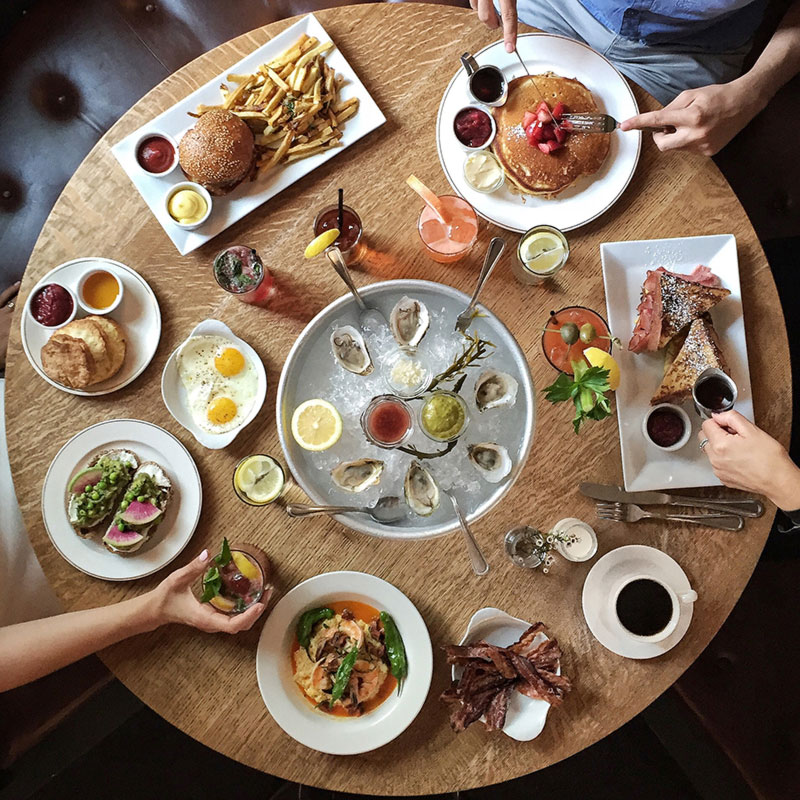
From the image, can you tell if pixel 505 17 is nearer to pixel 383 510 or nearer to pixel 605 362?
pixel 605 362

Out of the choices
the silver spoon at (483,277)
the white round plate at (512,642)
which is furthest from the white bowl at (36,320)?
the white round plate at (512,642)

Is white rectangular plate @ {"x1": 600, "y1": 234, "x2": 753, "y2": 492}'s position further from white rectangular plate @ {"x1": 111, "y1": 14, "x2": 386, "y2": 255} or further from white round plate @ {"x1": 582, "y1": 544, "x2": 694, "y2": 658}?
white rectangular plate @ {"x1": 111, "y1": 14, "x2": 386, "y2": 255}

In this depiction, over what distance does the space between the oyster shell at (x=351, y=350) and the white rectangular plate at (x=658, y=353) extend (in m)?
0.73

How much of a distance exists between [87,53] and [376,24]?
1.17m

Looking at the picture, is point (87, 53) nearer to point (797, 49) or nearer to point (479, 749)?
point (797, 49)

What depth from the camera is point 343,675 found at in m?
1.94

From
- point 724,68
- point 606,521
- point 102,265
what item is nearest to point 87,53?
point 102,265

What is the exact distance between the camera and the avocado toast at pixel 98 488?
6.52ft

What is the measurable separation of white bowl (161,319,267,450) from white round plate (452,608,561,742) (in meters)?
0.86

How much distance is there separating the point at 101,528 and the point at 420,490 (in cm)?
93

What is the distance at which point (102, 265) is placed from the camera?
2.07 m

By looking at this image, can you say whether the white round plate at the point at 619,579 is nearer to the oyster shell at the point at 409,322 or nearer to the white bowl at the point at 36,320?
the oyster shell at the point at 409,322

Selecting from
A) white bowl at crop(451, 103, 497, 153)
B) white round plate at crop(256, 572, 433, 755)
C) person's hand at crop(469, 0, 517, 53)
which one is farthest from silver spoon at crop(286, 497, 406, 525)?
person's hand at crop(469, 0, 517, 53)

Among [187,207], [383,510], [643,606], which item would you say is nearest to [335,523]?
[383,510]
